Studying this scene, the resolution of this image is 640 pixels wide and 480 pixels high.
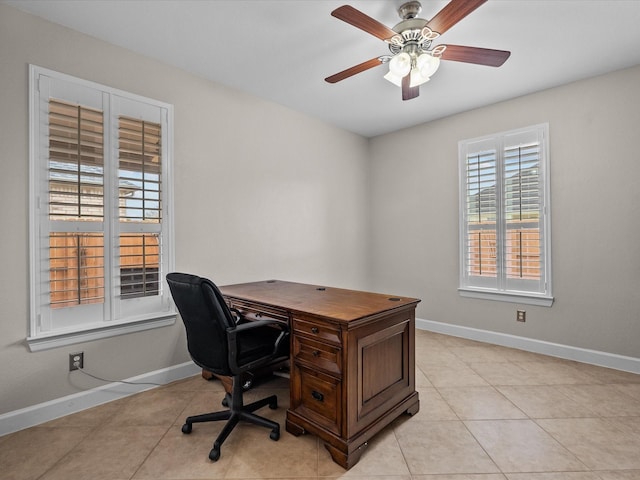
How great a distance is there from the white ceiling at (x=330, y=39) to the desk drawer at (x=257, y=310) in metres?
1.92

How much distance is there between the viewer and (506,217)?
340 cm

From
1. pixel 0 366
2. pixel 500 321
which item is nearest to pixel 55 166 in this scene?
pixel 0 366

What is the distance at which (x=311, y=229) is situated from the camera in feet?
12.7

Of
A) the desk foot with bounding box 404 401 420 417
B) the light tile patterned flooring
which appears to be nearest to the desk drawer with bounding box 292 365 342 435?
the light tile patterned flooring

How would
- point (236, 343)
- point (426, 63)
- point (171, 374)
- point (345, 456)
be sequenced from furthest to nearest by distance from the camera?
point (171, 374), point (426, 63), point (236, 343), point (345, 456)

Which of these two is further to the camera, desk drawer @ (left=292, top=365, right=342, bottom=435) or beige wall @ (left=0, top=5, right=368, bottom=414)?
beige wall @ (left=0, top=5, right=368, bottom=414)

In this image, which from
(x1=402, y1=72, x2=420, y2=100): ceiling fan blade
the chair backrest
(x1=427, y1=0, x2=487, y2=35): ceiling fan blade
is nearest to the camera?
(x1=427, y1=0, x2=487, y2=35): ceiling fan blade

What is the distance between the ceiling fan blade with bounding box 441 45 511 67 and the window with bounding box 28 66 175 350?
2172mm

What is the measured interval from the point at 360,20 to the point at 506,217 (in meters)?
2.63

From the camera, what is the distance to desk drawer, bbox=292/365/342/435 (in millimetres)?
1727

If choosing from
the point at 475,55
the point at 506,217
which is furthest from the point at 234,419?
the point at 506,217

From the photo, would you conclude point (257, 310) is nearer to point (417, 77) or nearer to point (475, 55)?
point (417, 77)

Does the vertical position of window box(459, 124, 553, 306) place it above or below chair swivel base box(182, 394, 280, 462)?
above

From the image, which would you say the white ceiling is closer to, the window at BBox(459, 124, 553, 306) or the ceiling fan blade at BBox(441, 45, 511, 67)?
the ceiling fan blade at BBox(441, 45, 511, 67)
